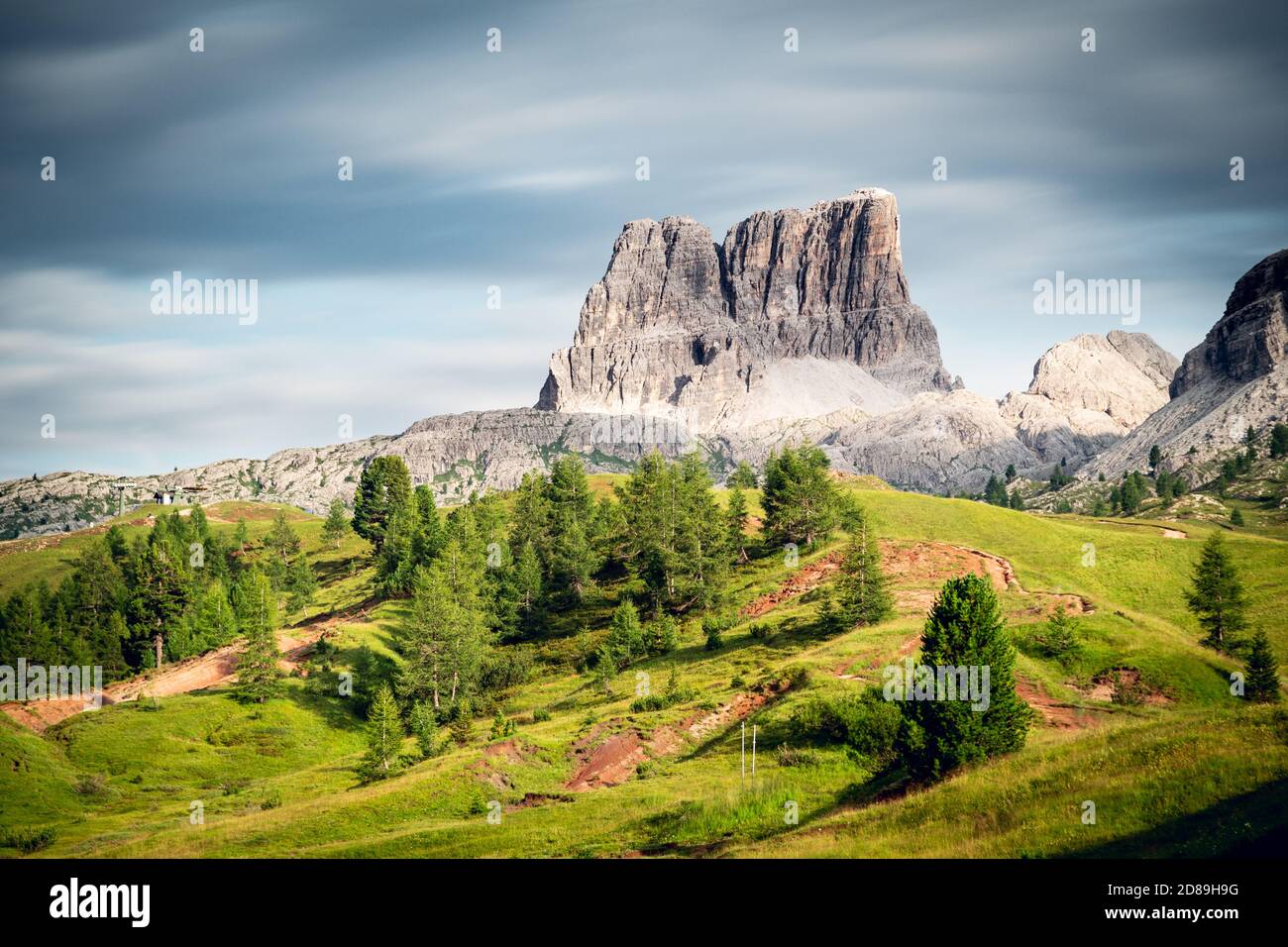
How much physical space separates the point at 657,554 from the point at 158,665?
67371 mm

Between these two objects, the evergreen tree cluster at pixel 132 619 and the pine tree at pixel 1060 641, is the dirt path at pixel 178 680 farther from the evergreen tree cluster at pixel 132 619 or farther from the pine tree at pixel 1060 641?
the pine tree at pixel 1060 641

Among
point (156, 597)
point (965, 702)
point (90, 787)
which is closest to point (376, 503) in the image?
point (156, 597)

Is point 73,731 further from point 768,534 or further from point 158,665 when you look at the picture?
point 768,534

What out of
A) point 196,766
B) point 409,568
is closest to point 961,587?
point 196,766

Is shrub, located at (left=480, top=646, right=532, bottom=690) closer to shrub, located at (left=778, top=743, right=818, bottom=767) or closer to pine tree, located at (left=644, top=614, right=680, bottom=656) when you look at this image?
pine tree, located at (left=644, top=614, right=680, bottom=656)

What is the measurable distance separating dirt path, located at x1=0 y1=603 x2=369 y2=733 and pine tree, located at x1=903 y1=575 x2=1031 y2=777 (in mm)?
73179

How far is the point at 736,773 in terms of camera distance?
53.9 metres

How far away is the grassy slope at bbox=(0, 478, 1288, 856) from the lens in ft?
104

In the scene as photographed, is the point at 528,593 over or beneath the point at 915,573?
beneath

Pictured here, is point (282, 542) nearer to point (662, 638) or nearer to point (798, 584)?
point (662, 638)

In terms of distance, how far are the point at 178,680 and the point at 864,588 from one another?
Result: 259ft

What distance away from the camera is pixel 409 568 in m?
123

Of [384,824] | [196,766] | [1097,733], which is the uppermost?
[1097,733]

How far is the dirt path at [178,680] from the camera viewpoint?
284 feet
